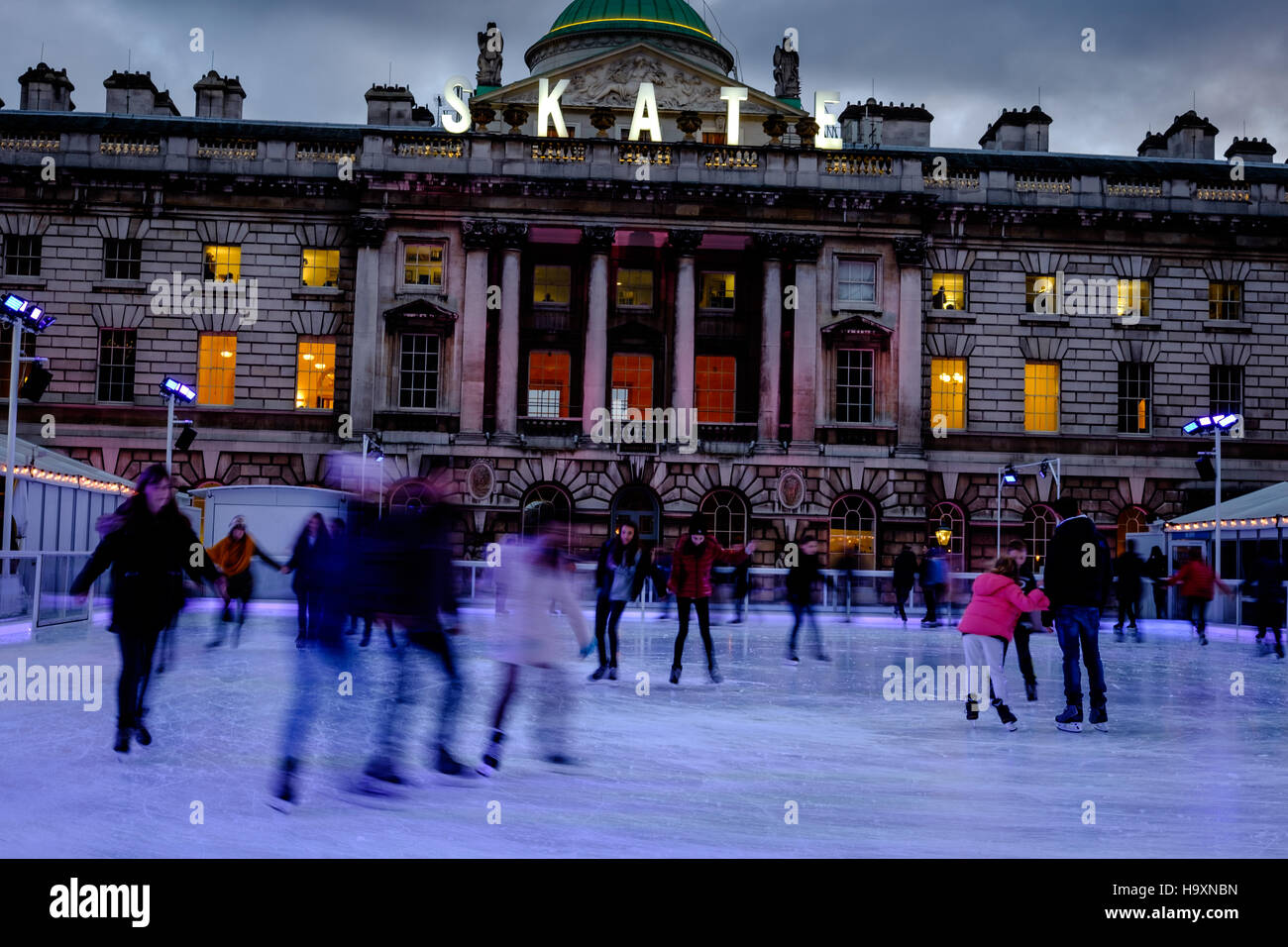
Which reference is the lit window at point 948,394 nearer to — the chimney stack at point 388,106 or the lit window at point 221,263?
the chimney stack at point 388,106

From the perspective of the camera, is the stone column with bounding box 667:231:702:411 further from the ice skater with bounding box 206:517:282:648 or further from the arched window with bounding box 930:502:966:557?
the ice skater with bounding box 206:517:282:648

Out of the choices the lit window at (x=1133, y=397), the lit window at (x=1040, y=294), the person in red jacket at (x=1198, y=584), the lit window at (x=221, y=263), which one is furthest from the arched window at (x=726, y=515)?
the lit window at (x=221, y=263)

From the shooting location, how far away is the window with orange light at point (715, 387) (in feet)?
138

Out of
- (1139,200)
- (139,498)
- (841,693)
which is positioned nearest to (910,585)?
(841,693)

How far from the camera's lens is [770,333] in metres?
40.9

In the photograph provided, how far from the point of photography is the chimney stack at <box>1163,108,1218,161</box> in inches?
1911

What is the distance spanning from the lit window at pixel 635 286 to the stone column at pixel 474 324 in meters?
4.94

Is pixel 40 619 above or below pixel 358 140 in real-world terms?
below

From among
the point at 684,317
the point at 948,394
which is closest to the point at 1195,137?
the point at 948,394

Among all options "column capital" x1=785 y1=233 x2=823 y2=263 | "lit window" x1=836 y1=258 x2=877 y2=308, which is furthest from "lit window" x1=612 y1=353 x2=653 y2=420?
"lit window" x1=836 y1=258 x2=877 y2=308
